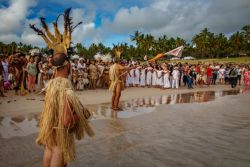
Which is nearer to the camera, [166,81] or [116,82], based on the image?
[116,82]

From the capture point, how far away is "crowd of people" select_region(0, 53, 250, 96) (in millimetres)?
14406

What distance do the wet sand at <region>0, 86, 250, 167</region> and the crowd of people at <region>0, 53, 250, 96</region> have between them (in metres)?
2.41

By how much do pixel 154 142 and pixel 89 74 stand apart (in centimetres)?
1210

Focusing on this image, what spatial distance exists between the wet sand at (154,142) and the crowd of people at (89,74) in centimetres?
241

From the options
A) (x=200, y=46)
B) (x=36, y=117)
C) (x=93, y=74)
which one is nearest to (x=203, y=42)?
(x=200, y=46)

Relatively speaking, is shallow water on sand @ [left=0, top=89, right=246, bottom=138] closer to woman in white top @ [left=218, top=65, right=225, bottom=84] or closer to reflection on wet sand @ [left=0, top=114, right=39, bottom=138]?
reflection on wet sand @ [left=0, top=114, right=39, bottom=138]

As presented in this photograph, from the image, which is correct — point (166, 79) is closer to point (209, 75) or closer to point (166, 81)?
point (166, 81)

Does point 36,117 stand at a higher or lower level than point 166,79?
lower

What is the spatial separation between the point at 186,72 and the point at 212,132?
15.9 m

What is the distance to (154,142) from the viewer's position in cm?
668

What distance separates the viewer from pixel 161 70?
71.8 feet

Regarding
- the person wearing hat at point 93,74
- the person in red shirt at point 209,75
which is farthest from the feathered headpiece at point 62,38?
the person in red shirt at point 209,75

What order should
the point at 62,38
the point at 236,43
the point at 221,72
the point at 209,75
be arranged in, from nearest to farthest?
the point at 62,38 → the point at 209,75 → the point at 221,72 → the point at 236,43

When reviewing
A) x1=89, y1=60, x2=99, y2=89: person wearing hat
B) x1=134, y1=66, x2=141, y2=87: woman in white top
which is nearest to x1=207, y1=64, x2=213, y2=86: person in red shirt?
x1=134, y1=66, x2=141, y2=87: woman in white top
